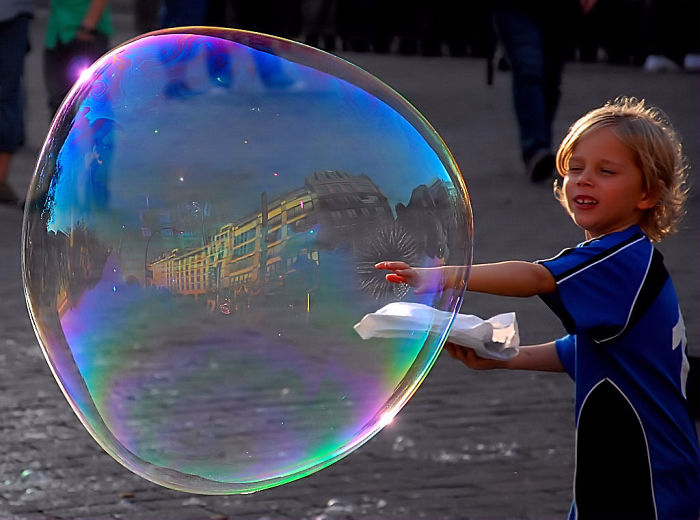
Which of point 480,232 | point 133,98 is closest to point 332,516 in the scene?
point 133,98

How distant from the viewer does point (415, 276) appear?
2.48 metres

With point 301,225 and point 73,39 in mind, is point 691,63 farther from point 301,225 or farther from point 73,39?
point 301,225

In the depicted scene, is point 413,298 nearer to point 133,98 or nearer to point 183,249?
point 183,249

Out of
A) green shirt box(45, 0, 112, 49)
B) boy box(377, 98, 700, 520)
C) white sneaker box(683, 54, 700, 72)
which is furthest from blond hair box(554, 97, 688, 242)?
white sneaker box(683, 54, 700, 72)

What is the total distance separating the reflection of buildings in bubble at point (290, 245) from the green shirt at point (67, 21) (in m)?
6.09

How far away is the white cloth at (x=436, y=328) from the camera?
103 inches

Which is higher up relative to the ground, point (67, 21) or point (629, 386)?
point (67, 21)

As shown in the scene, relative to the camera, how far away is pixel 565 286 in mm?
2518

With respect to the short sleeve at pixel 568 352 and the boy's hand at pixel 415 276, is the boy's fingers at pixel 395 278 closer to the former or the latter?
the boy's hand at pixel 415 276

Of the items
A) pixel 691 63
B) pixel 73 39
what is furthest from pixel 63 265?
pixel 691 63

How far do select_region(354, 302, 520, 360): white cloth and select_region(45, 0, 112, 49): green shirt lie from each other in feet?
20.0

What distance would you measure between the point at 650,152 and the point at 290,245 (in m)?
0.73

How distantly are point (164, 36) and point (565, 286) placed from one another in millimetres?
1023

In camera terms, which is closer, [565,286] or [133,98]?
[565,286]
